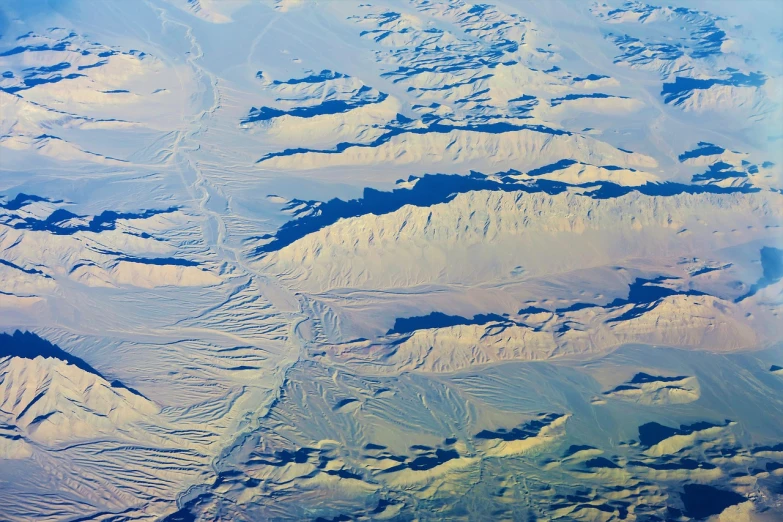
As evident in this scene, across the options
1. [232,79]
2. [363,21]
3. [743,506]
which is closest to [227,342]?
[743,506]

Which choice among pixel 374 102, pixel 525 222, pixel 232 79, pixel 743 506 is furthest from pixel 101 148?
pixel 743 506

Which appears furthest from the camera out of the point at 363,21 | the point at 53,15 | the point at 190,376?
the point at 363,21

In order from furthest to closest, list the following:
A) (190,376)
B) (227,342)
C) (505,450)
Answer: (227,342) < (190,376) < (505,450)

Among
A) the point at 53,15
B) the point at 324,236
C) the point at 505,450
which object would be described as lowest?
the point at 505,450

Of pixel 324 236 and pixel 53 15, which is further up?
pixel 53 15

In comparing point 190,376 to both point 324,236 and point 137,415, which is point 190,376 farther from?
point 324,236

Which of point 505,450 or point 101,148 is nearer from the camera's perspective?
point 505,450

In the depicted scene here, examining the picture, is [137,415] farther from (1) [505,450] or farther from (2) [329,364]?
(1) [505,450]
